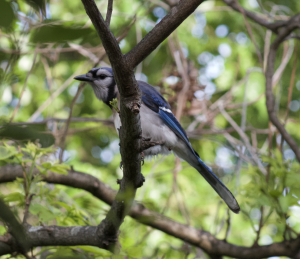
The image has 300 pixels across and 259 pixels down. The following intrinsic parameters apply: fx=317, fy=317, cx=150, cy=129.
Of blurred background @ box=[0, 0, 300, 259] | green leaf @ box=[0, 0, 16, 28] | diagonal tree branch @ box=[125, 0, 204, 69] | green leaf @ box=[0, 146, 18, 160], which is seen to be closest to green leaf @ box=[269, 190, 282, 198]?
blurred background @ box=[0, 0, 300, 259]

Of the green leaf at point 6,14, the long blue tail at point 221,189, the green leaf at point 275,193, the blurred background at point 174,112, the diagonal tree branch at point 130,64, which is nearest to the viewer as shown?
the green leaf at point 6,14

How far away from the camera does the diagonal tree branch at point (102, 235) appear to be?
1.57 metres

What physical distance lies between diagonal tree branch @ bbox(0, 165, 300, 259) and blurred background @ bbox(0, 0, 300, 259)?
0.08m

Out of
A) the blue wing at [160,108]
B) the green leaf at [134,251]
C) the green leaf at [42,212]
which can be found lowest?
the green leaf at [134,251]

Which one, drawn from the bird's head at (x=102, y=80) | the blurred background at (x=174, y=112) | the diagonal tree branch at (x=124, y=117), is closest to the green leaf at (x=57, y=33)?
the blurred background at (x=174, y=112)

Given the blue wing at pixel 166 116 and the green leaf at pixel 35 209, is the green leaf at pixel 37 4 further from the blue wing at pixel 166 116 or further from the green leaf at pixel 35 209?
the blue wing at pixel 166 116

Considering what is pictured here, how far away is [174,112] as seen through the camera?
3299 millimetres

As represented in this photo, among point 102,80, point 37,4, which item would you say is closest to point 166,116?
point 102,80

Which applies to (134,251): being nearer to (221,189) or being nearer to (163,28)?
(163,28)

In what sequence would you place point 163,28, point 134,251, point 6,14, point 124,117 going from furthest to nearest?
point 134,251, point 124,117, point 163,28, point 6,14

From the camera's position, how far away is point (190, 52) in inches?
212

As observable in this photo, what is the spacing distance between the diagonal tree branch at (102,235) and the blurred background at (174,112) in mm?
75

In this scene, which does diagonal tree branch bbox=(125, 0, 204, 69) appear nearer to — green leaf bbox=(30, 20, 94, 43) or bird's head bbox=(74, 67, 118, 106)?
green leaf bbox=(30, 20, 94, 43)

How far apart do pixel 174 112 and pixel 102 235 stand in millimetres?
1966
